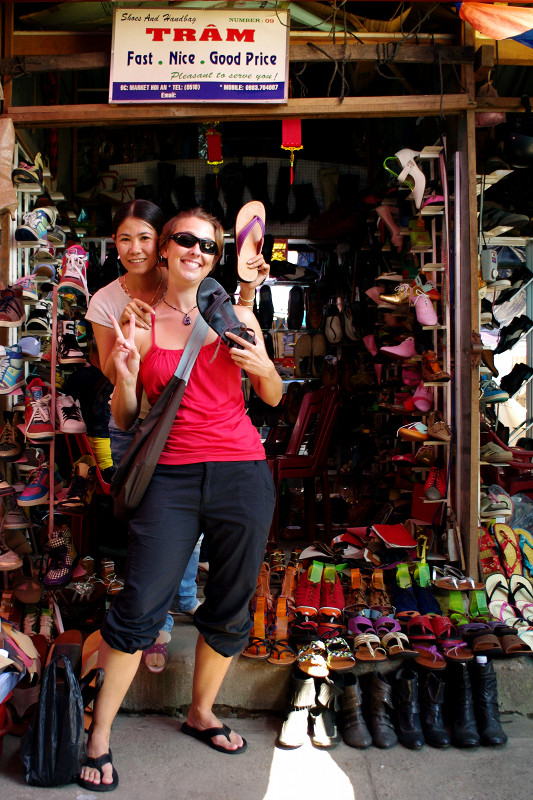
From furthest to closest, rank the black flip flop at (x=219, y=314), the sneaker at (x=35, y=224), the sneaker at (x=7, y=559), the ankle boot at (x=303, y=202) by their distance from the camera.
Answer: the ankle boot at (x=303, y=202) → the sneaker at (x=35, y=224) → the sneaker at (x=7, y=559) → the black flip flop at (x=219, y=314)

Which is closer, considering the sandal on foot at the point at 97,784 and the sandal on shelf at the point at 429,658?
the sandal on foot at the point at 97,784

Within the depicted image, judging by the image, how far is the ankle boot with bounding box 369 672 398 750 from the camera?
8.11 feet

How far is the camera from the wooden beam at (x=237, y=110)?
325cm

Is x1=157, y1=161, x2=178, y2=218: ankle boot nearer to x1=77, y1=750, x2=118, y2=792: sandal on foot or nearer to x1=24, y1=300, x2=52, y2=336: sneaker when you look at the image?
x1=24, y1=300, x2=52, y2=336: sneaker

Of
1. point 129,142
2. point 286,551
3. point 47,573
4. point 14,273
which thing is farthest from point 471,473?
point 129,142

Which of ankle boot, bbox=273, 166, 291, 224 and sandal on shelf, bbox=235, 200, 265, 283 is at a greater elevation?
ankle boot, bbox=273, 166, 291, 224

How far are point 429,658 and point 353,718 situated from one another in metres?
0.41

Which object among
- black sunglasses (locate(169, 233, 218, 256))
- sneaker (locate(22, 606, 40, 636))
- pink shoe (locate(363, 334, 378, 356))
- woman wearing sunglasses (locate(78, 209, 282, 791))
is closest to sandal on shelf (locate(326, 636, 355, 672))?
woman wearing sunglasses (locate(78, 209, 282, 791))

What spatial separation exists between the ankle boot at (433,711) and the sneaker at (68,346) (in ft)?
7.05

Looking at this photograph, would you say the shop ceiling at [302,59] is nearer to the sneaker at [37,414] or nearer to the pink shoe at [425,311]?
the pink shoe at [425,311]

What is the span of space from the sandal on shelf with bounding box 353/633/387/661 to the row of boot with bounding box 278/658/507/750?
0.07 m

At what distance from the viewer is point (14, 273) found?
3.45m

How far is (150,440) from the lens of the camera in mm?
2117

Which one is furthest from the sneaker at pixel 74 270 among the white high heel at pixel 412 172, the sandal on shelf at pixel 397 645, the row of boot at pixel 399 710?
the sandal on shelf at pixel 397 645
